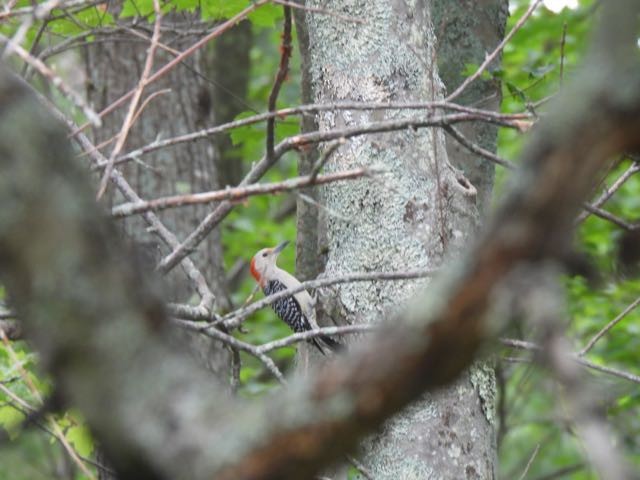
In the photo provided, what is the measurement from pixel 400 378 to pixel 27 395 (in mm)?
3664

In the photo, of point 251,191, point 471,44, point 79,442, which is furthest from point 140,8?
point 251,191

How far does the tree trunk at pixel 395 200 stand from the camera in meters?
3.42

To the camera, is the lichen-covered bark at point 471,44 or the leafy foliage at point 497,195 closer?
the leafy foliage at point 497,195

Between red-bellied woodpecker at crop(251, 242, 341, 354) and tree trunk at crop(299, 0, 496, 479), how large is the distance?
1.16 m

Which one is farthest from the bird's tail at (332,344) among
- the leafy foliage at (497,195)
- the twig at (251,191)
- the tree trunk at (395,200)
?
the twig at (251,191)

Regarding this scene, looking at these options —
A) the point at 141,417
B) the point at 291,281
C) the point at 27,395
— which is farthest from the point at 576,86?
the point at 291,281

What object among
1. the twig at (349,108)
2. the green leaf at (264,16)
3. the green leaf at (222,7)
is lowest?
the twig at (349,108)

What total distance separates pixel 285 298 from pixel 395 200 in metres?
1.99

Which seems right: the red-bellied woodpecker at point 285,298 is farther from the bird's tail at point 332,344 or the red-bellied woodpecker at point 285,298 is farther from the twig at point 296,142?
the twig at point 296,142

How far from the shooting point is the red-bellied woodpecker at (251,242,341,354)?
18.6 feet

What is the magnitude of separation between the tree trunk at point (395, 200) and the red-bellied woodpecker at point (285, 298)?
1.16 meters

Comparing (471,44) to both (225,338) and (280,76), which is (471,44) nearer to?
(225,338)

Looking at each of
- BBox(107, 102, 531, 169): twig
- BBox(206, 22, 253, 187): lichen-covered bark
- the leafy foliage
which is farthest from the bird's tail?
BBox(206, 22, 253, 187): lichen-covered bark

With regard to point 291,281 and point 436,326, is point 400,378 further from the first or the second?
point 291,281
